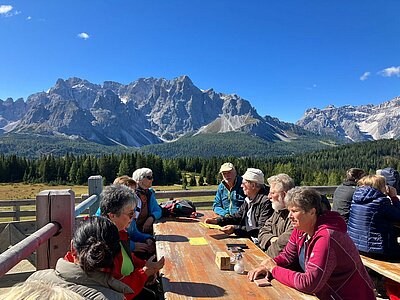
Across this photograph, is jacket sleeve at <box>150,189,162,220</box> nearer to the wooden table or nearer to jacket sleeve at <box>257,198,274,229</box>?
the wooden table

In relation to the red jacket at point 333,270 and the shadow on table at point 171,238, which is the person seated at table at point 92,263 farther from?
the shadow on table at point 171,238

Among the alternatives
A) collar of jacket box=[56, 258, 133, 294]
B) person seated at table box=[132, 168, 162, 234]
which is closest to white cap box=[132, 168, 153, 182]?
person seated at table box=[132, 168, 162, 234]

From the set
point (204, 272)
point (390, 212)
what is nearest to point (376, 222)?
point (390, 212)

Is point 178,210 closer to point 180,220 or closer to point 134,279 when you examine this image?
point 180,220

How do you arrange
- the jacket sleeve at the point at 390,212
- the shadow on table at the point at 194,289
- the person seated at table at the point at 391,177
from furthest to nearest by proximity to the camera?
the person seated at table at the point at 391,177 < the jacket sleeve at the point at 390,212 < the shadow on table at the point at 194,289

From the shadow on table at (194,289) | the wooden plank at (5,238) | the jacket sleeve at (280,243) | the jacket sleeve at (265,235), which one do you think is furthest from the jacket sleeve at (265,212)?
the wooden plank at (5,238)

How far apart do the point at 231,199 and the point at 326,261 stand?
2945 mm

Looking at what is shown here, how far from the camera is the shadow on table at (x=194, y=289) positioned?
2200 mm

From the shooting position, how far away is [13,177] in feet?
177

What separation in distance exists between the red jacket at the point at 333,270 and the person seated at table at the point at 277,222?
2.93ft

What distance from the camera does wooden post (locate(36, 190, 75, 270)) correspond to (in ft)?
7.98

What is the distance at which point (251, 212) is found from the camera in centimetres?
414

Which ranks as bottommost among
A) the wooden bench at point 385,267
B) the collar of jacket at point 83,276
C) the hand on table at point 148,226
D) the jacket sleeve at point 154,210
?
the wooden bench at point 385,267

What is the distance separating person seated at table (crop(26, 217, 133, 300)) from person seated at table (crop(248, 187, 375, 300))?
1241 mm
